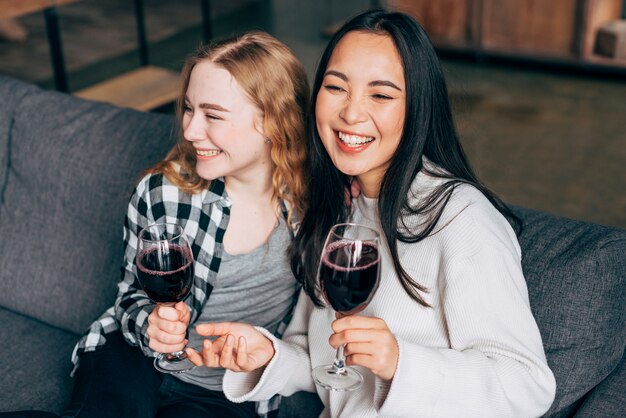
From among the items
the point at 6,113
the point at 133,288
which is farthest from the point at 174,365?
the point at 6,113

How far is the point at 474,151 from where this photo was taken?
4.06 m

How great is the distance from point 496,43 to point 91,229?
3.80 metres

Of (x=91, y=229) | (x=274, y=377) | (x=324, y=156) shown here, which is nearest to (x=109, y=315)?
(x=91, y=229)

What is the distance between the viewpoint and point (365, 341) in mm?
1171

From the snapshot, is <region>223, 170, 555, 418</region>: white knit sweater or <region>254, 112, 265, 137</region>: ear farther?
<region>254, 112, 265, 137</region>: ear

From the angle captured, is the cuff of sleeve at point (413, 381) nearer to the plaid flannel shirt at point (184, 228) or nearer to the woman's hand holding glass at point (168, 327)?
the woman's hand holding glass at point (168, 327)

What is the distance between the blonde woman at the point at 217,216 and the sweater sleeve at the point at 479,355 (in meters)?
0.49

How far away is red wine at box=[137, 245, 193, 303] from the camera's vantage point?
1295mm

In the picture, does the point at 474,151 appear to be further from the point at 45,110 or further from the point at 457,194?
the point at 457,194

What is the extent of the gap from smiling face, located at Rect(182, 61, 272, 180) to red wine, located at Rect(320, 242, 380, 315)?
1.51 feet

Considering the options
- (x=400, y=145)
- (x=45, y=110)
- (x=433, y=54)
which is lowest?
(x=45, y=110)

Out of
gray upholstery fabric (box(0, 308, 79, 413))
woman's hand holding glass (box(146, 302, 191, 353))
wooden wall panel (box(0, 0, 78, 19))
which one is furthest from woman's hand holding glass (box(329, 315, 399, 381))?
wooden wall panel (box(0, 0, 78, 19))

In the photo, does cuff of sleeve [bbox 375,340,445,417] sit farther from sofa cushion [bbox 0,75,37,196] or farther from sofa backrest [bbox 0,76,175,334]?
sofa cushion [bbox 0,75,37,196]

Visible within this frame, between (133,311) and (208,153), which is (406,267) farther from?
(133,311)
